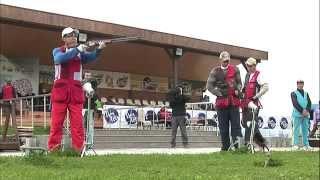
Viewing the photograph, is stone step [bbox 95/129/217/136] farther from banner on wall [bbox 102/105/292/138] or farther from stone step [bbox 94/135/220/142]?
banner on wall [bbox 102/105/292/138]

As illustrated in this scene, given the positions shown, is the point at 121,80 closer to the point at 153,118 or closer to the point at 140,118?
the point at 153,118

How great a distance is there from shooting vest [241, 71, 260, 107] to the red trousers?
10.7 feet

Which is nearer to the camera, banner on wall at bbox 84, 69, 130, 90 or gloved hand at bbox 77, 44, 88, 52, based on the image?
gloved hand at bbox 77, 44, 88, 52

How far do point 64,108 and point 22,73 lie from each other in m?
19.7

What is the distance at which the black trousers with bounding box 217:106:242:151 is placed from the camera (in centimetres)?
1083

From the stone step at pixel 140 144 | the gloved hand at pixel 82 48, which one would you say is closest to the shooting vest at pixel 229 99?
the gloved hand at pixel 82 48

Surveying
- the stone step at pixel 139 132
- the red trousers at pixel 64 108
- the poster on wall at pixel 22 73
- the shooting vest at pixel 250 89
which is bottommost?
the stone step at pixel 139 132

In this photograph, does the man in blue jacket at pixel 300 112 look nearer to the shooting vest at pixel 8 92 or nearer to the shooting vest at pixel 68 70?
the shooting vest at pixel 68 70

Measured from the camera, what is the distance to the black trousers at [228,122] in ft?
35.5

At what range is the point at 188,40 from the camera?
29.2 m

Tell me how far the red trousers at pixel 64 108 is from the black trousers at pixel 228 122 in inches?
116

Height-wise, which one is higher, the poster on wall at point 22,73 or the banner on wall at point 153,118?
the poster on wall at point 22,73

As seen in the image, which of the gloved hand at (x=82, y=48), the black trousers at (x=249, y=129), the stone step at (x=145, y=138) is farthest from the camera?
the stone step at (x=145, y=138)

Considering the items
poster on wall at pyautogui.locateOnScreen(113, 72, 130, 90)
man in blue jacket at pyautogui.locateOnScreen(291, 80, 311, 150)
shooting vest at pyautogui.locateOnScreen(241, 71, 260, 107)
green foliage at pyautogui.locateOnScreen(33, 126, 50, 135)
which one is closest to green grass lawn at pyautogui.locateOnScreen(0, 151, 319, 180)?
shooting vest at pyautogui.locateOnScreen(241, 71, 260, 107)
